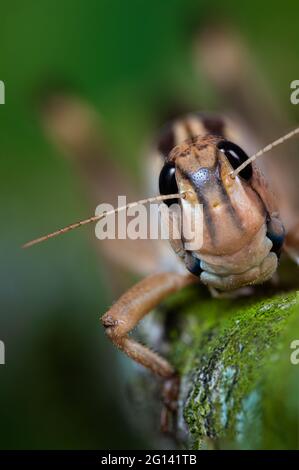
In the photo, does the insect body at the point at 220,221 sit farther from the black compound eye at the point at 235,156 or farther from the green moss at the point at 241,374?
the green moss at the point at 241,374

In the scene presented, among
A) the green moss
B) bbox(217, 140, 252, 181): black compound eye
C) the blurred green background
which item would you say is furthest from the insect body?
the blurred green background

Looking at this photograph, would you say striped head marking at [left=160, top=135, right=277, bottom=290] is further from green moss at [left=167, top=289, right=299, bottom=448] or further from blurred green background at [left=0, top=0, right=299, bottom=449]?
blurred green background at [left=0, top=0, right=299, bottom=449]

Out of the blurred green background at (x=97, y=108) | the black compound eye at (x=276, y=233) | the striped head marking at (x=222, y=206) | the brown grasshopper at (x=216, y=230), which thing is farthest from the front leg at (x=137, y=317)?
the blurred green background at (x=97, y=108)

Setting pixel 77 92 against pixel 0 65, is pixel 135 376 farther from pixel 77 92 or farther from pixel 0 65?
pixel 0 65

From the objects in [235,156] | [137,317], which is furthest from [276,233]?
[137,317]

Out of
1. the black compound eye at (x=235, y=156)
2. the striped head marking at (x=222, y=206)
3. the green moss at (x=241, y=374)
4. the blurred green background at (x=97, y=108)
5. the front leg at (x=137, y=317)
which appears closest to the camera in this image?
the green moss at (x=241, y=374)
